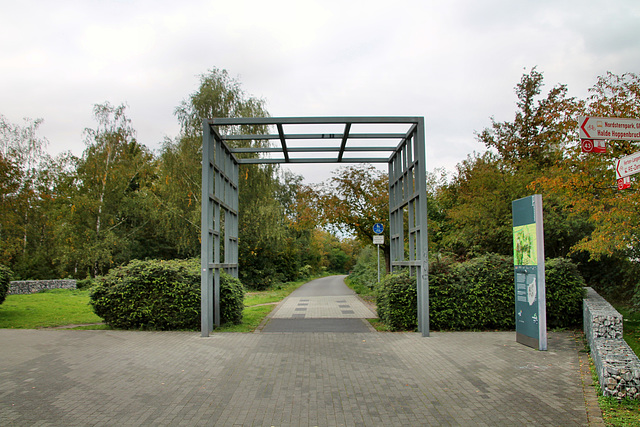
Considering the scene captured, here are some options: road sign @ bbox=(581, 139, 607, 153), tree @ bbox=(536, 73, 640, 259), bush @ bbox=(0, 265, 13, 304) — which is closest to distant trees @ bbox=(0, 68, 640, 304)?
tree @ bbox=(536, 73, 640, 259)

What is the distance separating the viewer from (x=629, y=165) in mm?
4422

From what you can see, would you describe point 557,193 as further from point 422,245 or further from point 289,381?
point 289,381

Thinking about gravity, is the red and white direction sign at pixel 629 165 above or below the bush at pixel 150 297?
above

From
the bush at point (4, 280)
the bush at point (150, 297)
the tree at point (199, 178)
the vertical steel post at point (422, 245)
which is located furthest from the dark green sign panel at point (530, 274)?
the tree at point (199, 178)

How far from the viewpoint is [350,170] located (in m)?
21.1

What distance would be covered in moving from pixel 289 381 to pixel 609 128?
15.5ft

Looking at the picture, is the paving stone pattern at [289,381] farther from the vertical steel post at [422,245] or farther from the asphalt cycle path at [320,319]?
the asphalt cycle path at [320,319]

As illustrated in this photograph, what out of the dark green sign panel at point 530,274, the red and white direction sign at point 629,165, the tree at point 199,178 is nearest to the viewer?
the red and white direction sign at point 629,165

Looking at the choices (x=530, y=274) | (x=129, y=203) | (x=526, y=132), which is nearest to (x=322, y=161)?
(x=530, y=274)

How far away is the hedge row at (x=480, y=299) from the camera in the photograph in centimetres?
990

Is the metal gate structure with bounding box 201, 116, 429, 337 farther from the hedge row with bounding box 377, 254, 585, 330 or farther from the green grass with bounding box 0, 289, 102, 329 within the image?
the green grass with bounding box 0, 289, 102, 329

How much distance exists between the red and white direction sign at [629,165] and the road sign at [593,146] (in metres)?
0.30

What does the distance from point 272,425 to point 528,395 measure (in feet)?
9.84

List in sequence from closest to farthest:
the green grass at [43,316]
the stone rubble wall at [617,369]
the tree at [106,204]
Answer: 1. the stone rubble wall at [617,369]
2. the green grass at [43,316]
3. the tree at [106,204]
